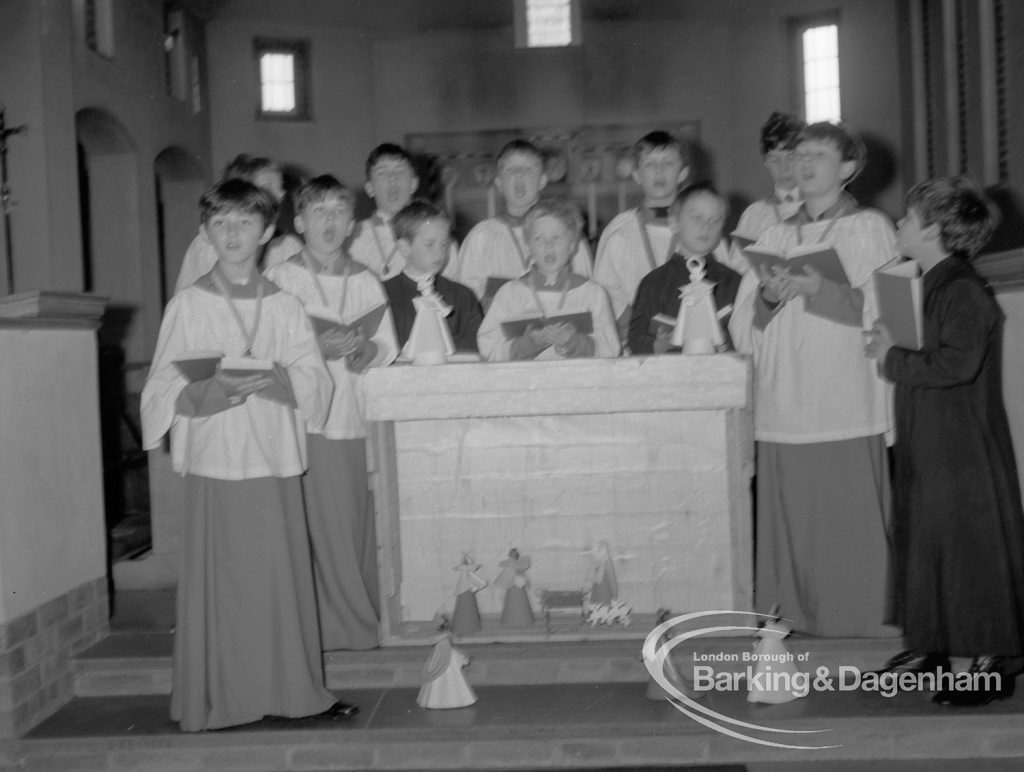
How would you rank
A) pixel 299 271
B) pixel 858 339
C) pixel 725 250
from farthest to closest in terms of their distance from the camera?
pixel 725 250, pixel 299 271, pixel 858 339

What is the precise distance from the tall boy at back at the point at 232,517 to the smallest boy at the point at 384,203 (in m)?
1.50

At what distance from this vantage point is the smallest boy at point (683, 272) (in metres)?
4.69

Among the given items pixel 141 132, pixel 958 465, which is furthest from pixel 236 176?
pixel 141 132

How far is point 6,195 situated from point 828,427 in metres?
6.68

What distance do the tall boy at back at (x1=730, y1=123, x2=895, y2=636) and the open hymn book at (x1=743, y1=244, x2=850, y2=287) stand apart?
0.14 metres

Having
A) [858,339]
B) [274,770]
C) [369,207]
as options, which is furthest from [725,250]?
[369,207]

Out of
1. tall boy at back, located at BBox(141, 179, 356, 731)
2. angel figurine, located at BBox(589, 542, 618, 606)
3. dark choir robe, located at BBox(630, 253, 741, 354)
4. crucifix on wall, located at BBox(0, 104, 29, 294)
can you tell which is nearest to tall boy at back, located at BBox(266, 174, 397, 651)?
tall boy at back, located at BBox(141, 179, 356, 731)

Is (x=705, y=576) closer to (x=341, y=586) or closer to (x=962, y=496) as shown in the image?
(x=962, y=496)

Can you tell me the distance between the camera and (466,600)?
4.44m

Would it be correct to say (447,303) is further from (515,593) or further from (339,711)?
(339,711)

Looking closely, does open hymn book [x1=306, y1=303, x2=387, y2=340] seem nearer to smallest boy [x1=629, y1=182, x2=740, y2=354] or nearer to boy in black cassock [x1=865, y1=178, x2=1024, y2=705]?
smallest boy [x1=629, y1=182, x2=740, y2=354]

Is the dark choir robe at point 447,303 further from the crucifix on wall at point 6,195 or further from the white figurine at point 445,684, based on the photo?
the crucifix on wall at point 6,195

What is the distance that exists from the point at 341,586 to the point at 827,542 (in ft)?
6.16

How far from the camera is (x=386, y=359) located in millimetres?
4680
